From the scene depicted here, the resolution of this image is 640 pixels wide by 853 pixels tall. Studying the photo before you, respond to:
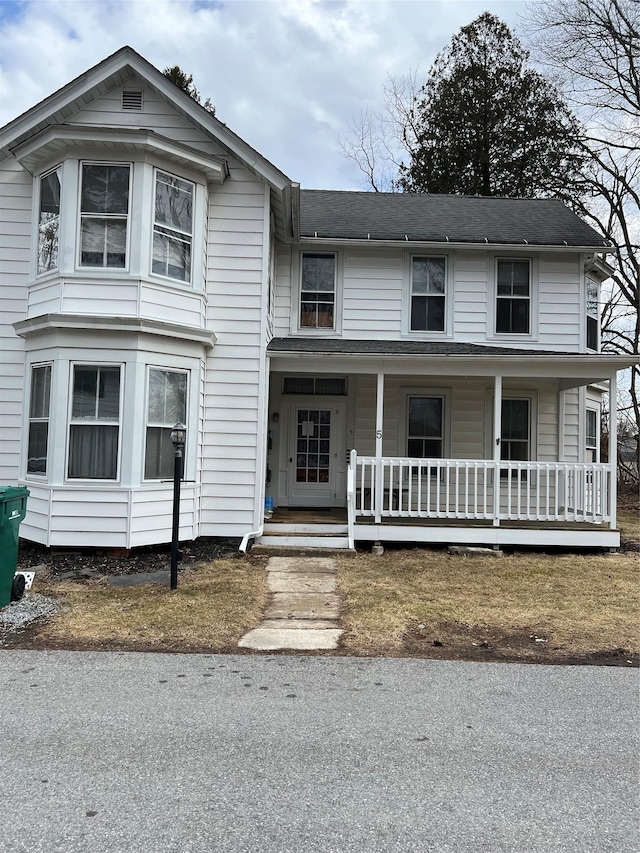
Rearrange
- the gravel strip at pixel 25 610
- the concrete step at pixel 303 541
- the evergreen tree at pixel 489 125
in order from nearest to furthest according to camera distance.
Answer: the gravel strip at pixel 25 610, the concrete step at pixel 303 541, the evergreen tree at pixel 489 125

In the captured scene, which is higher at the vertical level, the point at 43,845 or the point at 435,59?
the point at 435,59

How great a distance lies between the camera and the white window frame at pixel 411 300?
1177 cm

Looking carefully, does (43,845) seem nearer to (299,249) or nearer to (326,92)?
(299,249)

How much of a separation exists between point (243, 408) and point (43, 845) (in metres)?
7.33

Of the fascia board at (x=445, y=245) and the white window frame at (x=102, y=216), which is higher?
the fascia board at (x=445, y=245)

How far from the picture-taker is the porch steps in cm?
923

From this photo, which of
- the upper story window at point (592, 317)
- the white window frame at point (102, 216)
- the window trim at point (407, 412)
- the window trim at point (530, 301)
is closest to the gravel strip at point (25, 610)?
the white window frame at point (102, 216)

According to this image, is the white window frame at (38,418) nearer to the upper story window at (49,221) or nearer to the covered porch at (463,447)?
the upper story window at (49,221)

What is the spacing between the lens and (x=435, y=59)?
25.5 m

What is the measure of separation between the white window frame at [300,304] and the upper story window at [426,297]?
1407mm

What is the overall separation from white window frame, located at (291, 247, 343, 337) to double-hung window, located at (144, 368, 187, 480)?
331 centimetres

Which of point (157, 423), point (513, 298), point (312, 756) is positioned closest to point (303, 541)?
point (157, 423)

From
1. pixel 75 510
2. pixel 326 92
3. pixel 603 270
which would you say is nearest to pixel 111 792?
pixel 75 510

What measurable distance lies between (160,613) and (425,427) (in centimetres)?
709
